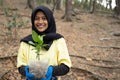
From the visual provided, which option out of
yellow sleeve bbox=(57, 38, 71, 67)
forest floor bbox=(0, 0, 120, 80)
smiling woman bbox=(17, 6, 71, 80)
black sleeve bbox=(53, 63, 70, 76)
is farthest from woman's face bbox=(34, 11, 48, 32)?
forest floor bbox=(0, 0, 120, 80)

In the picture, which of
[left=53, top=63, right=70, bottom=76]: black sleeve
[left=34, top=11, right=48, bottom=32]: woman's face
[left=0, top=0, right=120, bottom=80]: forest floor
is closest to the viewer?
[left=53, top=63, right=70, bottom=76]: black sleeve

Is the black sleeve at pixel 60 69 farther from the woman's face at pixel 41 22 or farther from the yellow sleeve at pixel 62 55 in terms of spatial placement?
the woman's face at pixel 41 22

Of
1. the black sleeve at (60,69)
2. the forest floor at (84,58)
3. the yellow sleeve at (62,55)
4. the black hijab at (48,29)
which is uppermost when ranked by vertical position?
the black hijab at (48,29)

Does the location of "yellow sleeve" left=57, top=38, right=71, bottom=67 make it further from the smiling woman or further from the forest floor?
the forest floor

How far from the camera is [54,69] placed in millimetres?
2930

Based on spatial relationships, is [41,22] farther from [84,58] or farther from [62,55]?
[84,58]

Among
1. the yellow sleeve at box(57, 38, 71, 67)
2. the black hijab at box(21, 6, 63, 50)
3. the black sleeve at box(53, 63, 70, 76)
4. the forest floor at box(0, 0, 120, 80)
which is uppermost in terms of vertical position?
the black hijab at box(21, 6, 63, 50)

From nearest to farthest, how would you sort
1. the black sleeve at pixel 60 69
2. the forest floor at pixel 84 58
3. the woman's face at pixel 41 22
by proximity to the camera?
the black sleeve at pixel 60 69 → the woman's face at pixel 41 22 → the forest floor at pixel 84 58

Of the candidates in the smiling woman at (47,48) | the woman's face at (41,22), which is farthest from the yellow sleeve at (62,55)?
the woman's face at (41,22)

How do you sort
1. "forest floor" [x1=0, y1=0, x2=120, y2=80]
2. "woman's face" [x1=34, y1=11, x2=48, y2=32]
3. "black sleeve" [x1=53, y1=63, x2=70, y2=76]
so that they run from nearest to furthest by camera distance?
"black sleeve" [x1=53, y1=63, x2=70, y2=76], "woman's face" [x1=34, y1=11, x2=48, y2=32], "forest floor" [x1=0, y1=0, x2=120, y2=80]

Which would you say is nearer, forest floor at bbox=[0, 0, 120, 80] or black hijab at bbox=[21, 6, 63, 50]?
black hijab at bbox=[21, 6, 63, 50]

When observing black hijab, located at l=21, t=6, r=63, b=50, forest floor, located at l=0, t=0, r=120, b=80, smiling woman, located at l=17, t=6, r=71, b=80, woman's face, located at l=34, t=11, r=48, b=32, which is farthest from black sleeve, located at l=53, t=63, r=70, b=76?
forest floor, located at l=0, t=0, r=120, b=80

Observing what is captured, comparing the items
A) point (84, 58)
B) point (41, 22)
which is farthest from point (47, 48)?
point (84, 58)

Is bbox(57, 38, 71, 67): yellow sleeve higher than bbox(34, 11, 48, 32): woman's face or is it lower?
lower
